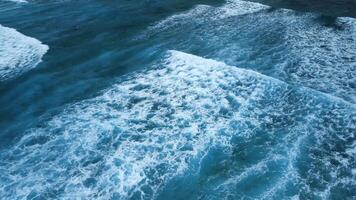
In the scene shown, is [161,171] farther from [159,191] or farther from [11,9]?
[11,9]

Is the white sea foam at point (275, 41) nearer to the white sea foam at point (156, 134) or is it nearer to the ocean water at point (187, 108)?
the ocean water at point (187, 108)

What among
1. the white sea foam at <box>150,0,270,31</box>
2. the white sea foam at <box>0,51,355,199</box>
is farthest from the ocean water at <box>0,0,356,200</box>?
the white sea foam at <box>150,0,270,31</box>

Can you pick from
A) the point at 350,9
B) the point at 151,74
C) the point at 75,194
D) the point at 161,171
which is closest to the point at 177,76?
the point at 151,74

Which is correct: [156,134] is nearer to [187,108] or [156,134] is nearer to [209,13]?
[187,108]

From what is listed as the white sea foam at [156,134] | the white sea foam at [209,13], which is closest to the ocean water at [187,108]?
the white sea foam at [156,134]

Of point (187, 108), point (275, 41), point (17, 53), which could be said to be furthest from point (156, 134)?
point (17, 53)
